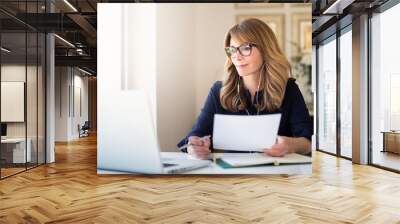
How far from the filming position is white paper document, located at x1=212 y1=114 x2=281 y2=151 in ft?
19.4

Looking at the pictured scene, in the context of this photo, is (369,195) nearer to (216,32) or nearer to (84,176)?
(216,32)

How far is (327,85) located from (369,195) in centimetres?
576

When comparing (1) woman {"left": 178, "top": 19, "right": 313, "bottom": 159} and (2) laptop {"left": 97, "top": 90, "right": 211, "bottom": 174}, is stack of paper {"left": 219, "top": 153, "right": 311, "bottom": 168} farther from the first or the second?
(2) laptop {"left": 97, "top": 90, "right": 211, "bottom": 174}

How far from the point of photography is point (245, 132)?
19.4 ft

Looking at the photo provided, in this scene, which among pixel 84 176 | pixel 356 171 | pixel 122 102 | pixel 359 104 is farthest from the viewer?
pixel 359 104

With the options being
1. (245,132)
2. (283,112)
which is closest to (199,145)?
(245,132)

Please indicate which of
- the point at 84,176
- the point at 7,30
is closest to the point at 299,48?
the point at 84,176

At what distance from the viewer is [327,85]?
1024 centimetres

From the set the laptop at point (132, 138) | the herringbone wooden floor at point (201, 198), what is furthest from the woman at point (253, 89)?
the herringbone wooden floor at point (201, 198)

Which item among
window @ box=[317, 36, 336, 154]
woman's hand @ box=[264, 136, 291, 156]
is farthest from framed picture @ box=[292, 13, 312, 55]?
window @ box=[317, 36, 336, 154]

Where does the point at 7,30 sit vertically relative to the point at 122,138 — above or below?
above

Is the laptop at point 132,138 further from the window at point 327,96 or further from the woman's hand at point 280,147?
the window at point 327,96

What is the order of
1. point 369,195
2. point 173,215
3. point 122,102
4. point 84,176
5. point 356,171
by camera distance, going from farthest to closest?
point 356,171, point 84,176, point 122,102, point 369,195, point 173,215

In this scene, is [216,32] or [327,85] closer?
[216,32]
